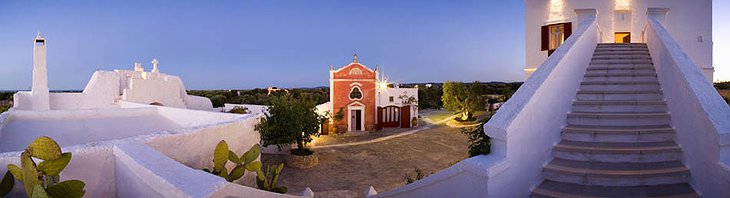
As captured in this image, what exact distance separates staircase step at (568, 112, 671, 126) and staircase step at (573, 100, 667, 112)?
0.83 ft

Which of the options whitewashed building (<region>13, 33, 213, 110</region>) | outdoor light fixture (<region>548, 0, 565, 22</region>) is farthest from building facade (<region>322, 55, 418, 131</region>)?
outdoor light fixture (<region>548, 0, 565, 22</region>)

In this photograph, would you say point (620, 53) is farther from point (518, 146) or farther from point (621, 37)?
point (621, 37)

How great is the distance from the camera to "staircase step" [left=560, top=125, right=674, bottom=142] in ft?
16.4

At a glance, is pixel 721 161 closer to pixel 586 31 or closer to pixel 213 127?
pixel 586 31

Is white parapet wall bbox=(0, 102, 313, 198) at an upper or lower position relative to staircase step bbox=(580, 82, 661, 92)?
lower

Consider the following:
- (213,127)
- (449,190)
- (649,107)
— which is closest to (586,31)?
(649,107)

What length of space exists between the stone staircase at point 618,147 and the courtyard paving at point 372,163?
21.5 feet

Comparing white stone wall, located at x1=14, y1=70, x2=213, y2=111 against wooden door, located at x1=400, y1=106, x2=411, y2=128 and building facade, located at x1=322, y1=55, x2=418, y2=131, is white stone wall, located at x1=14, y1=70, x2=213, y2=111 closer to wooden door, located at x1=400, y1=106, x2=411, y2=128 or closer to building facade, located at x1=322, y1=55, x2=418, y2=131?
building facade, located at x1=322, y1=55, x2=418, y2=131

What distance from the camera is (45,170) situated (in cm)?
274

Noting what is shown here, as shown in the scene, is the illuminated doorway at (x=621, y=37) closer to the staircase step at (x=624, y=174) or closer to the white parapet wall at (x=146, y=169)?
the staircase step at (x=624, y=174)

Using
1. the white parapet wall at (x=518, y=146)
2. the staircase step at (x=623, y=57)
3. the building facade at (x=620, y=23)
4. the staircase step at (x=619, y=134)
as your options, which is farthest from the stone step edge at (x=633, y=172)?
the building facade at (x=620, y=23)

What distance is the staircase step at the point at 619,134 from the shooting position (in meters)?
5.00

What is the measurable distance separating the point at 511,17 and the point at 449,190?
885 inches

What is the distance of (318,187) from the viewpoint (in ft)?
46.3
